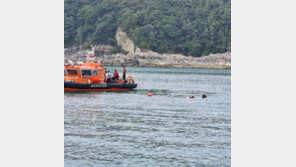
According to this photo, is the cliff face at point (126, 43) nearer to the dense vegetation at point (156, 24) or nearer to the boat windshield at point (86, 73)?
the dense vegetation at point (156, 24)

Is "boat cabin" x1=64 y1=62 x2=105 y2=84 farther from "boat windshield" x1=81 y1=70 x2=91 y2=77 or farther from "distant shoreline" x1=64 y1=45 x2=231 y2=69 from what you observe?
"distant shoreline" x1=64 y1=45 x2=231 y2=69

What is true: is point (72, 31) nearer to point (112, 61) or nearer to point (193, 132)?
point (112, 61)

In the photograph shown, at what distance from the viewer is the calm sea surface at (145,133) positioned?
1335 cm

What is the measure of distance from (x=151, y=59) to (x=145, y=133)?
80549mm

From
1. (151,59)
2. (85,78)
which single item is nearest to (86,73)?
(85,78)

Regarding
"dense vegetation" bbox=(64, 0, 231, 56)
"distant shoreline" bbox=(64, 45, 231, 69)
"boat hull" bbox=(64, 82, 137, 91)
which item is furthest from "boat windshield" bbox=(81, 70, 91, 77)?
"dense vegetation" bbox=(64, 0, 231, 56)

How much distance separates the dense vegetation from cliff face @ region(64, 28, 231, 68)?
1.59 m

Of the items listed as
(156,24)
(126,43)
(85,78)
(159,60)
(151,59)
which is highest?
(156,24)

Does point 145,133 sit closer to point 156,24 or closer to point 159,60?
point 159,60

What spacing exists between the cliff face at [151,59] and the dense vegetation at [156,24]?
5.22 ft

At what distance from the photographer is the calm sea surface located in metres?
13.4

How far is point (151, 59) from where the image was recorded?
9731cm
